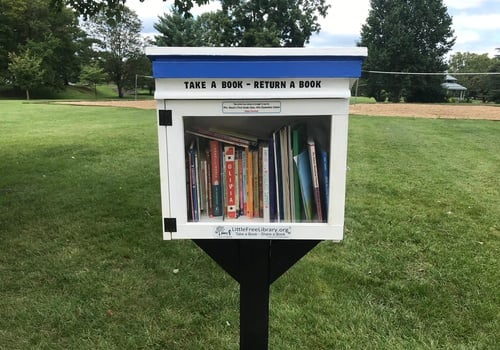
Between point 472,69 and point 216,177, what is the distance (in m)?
82.4

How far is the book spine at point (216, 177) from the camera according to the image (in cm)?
182

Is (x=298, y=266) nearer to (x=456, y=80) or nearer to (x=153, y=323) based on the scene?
(x=153, y=323)

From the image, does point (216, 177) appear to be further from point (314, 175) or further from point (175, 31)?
point (175, 31)

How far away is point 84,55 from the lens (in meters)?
53.5

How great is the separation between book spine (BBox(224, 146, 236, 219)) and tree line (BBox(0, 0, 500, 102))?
42.2m

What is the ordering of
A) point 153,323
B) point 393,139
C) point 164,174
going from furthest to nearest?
point 393,139
point 153,323
point 164,174

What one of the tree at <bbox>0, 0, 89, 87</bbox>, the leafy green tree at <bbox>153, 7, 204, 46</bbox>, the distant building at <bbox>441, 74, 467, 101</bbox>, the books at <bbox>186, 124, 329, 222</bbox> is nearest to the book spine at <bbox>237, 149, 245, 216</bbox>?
the books at <bbox>186, 124, 329, 222</bbox>

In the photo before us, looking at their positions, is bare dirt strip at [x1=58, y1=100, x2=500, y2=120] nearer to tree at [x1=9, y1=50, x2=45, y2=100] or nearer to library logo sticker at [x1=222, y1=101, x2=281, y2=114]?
library logo sticker at [x1=222, y1=101, x2=281, y2=114]

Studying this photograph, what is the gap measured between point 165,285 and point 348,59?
7.73ft

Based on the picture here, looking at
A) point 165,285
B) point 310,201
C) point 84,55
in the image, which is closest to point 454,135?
point 165,285

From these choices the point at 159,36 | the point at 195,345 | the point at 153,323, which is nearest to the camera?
the point at 195,345

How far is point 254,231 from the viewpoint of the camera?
1791 mm

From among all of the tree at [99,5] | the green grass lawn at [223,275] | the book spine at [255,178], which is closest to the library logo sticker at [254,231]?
the book spine at [255,178]

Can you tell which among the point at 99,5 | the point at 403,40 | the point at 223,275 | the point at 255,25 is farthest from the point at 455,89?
the point at 223,275
